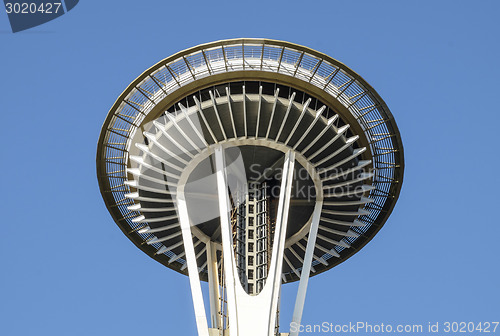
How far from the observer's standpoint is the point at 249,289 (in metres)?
37.3

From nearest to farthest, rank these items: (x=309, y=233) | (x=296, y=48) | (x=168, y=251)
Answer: (x=296, y=48) → (x=309, y=233) → (x=168, y=251)

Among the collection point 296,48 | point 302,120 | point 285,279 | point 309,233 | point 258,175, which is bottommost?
point 285,279

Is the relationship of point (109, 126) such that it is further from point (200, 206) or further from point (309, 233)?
point (309, 233)

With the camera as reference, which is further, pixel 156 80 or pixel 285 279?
pixel 285 279

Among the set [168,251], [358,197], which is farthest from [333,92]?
[168,251]

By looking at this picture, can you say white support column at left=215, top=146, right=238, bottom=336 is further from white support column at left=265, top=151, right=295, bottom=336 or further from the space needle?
white support column at left=265, top=151, right=295, bottom=336

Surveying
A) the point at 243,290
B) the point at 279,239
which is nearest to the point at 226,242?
the point at 243,290

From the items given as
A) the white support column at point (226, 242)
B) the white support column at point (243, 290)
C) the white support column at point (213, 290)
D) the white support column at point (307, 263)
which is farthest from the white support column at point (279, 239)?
the white support column at point (213, 290)

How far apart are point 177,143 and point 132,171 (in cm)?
283

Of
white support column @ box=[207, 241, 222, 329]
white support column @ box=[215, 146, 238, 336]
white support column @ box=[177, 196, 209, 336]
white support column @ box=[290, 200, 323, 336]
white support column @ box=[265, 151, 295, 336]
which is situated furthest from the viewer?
white support column @ box=[207, 241, 222, 329]

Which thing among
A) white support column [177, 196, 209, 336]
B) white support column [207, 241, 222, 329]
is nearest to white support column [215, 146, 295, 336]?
white support column [177, 196, 209, 336]

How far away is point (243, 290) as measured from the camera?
3516 centimetres

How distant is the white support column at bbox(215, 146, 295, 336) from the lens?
3434 centimetres

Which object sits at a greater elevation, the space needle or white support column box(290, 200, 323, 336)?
the space needle
